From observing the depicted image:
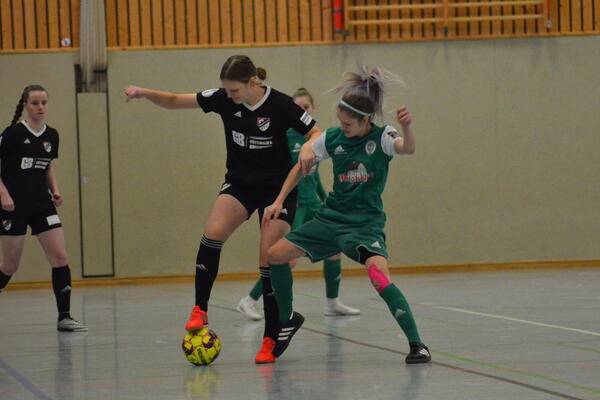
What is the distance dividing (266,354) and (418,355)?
2.79ft

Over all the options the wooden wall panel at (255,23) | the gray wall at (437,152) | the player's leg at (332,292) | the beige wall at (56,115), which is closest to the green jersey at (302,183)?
the player's leg at (332,292)

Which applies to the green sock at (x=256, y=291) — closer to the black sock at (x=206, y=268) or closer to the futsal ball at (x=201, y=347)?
the black sock at (x=206, y=268)

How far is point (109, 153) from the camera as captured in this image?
1165 cm

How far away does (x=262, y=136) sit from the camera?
5105 millimetres

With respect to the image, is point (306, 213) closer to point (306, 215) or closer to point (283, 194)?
point (306, 215)

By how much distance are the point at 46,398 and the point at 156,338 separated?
2170 millimetres

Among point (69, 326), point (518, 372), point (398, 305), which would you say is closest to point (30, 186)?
point (69, 326)

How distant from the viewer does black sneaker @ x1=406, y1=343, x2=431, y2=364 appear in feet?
15.7

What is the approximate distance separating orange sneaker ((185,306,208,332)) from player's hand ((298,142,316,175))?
0.95 metres

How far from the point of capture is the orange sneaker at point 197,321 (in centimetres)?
493

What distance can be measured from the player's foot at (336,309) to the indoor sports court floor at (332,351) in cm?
12

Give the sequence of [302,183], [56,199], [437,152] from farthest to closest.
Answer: [437,152] → [302,183] → [56,199]

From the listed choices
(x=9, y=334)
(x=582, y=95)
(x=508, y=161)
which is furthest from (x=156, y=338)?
(x=582, y=95)

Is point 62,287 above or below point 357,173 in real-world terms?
below
